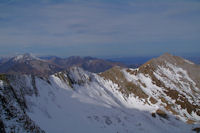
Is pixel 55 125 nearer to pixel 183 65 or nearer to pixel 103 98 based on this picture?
pixel 103 98

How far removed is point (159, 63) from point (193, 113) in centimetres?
3991

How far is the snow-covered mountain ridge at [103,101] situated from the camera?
3045cm

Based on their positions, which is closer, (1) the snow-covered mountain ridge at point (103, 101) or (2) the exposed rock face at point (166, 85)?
(1) the snow-covered mountain ridge at point (103, 101)

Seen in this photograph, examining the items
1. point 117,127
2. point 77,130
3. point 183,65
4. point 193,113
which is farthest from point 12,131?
point 183,65

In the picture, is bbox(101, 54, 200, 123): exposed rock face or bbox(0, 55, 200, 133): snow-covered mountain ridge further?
bbox(101, 54, 200, 123): exposed rock face

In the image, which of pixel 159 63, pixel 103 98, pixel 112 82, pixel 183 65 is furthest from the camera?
pixel 183 65

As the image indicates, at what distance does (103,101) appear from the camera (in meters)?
58.7

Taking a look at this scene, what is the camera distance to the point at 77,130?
33969 mm

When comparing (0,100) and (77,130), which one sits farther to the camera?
(77,130)

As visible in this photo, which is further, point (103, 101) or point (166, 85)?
point (166, 85)

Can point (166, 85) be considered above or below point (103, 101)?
above

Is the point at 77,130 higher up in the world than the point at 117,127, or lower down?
higher up

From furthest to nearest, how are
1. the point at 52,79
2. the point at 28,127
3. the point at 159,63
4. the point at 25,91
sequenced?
the point at 159,63 → the point at 52,79 → the point at 25,91 → the point at 28,127

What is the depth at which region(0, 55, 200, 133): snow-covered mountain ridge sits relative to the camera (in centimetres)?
3045
